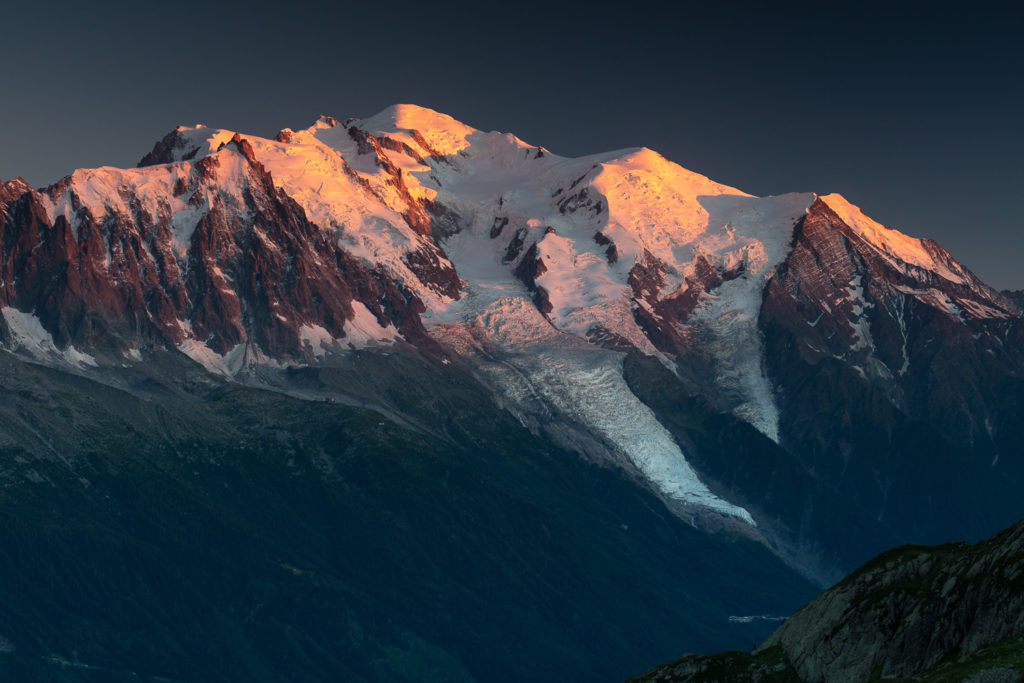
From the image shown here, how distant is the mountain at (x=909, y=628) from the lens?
11506cm

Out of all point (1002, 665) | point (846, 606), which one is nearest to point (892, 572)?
point (846, 606)

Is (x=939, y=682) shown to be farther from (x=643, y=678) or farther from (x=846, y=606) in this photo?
(x=643, y=678)

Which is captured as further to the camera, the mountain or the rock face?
the rock face

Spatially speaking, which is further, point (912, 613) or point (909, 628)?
point (912, 613)

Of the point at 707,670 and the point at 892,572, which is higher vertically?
the point at 892,572

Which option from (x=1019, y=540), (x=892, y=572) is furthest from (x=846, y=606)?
(x=1019, y=540)

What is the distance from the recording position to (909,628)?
129000mm

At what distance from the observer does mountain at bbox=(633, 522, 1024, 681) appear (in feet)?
378

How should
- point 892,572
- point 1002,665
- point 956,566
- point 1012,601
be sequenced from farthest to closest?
point 892,572, point 956,566, point 1012,601, point 1002,665

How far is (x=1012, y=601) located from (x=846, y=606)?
88.3ft

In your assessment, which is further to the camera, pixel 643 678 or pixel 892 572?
pixel 643 678

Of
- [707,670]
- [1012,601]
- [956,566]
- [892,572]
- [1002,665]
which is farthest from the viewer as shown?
[707,670]

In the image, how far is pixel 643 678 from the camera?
155m

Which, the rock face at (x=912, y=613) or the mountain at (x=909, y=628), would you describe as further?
the rock face at (x=912, y=613)
